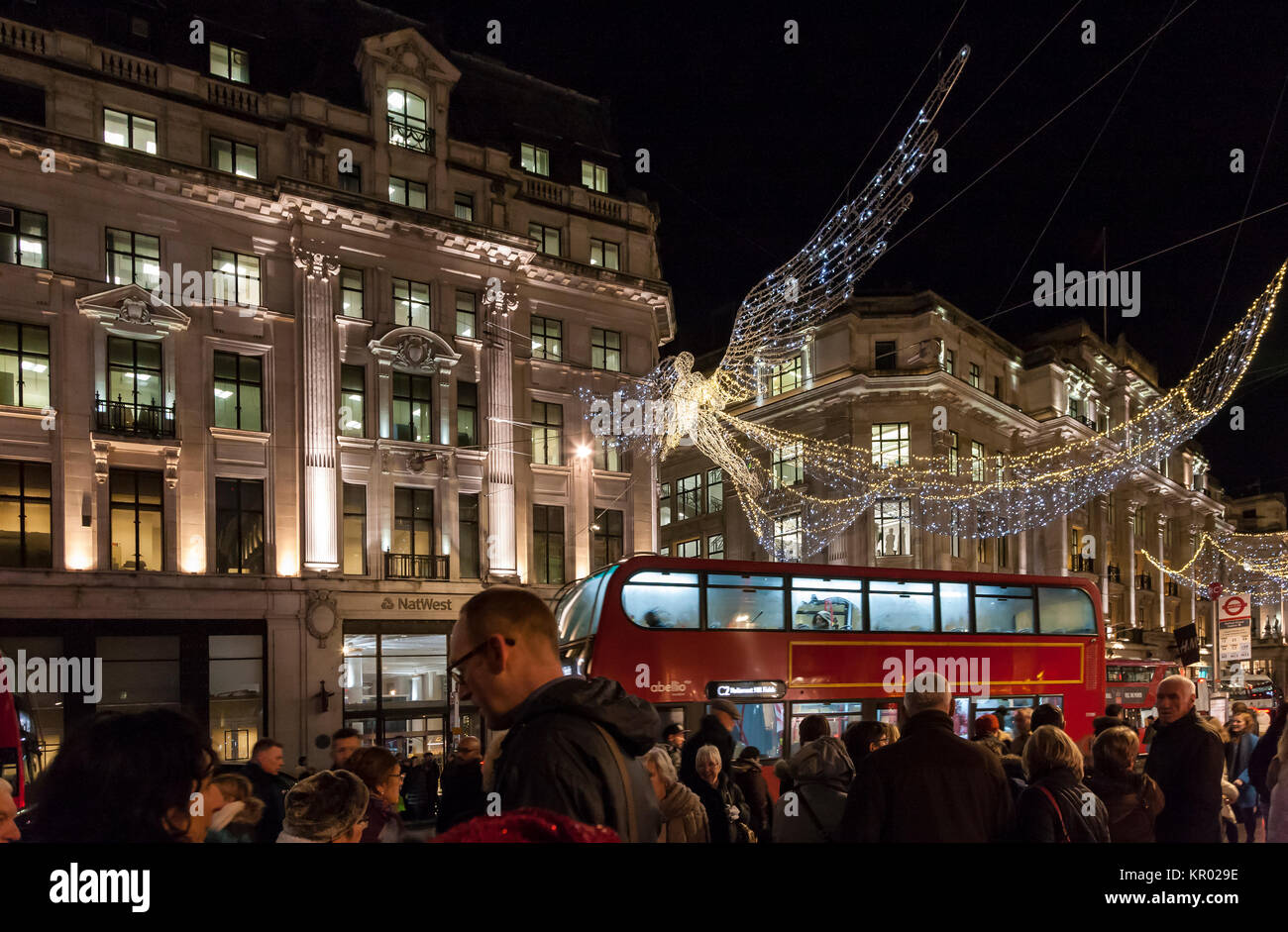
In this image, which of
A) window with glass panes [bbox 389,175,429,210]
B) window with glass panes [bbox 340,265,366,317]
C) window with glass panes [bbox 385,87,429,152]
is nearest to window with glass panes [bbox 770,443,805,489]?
window with glass panes [bbox 389,175,429,210]

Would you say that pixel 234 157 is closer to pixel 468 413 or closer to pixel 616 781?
pixel 468 413

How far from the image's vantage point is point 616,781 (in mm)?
2270

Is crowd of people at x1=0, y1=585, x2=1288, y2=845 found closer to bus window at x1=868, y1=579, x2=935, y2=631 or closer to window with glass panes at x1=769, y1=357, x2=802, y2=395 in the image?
bus window at x1=868, y1=579, x2=935, y2=631

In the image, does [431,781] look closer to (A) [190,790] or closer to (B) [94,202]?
(A) [190,790]

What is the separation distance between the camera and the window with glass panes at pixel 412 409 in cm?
2906

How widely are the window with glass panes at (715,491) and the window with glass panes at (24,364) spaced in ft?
102

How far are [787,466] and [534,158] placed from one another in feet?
63.7

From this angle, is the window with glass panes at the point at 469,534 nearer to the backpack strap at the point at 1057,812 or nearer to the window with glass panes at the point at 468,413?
the window with glass panes at the point at 468,413

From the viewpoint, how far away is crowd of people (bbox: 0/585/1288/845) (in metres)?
2.27

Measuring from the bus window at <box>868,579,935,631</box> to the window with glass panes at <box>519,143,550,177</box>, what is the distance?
21747 mm
